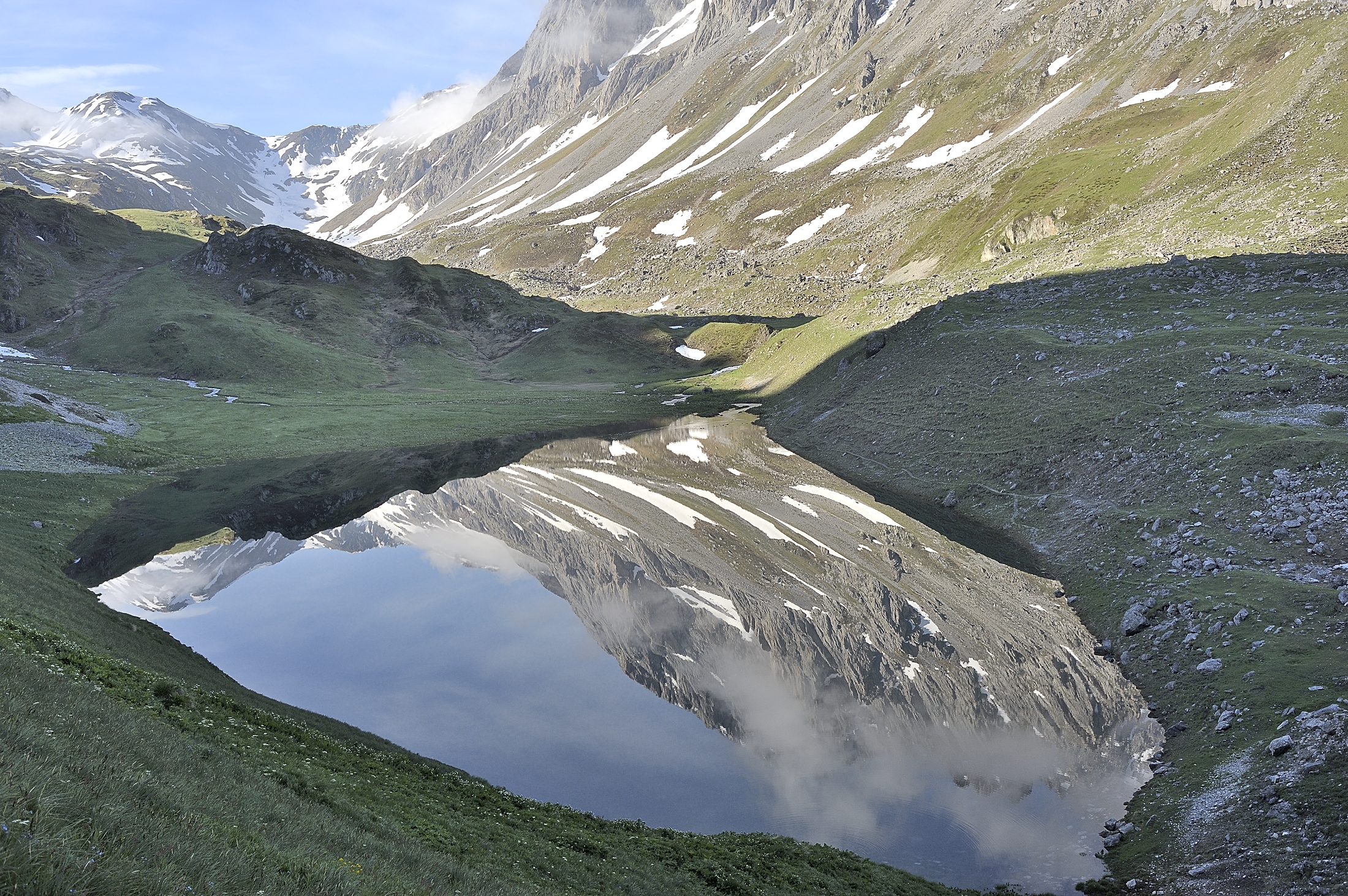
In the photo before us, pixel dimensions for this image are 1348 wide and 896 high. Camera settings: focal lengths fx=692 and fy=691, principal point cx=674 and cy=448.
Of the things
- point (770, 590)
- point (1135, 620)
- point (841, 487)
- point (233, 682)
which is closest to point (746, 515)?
point (841, 487)

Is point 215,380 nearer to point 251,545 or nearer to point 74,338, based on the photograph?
point 74,338

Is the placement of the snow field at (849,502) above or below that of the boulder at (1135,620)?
above

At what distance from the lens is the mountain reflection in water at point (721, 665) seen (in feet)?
78.8

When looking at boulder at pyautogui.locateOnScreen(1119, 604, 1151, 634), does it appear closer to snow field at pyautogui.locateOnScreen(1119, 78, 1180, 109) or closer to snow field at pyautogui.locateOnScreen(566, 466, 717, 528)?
snow field at pyautogui.locateOnScreen(566, 466, 717, 528)

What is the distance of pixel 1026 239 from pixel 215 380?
469 ft

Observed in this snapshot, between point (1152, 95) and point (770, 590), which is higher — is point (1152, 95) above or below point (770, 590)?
above

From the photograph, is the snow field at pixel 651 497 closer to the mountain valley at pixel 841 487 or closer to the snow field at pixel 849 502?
the mountain valley at pixel 841 487

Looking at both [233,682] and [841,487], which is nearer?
[233,682]

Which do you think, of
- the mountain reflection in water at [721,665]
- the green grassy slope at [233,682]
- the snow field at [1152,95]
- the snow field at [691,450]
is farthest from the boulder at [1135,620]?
the snow field at [1152,95]

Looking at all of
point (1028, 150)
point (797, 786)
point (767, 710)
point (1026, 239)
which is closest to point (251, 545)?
point (767, 710)

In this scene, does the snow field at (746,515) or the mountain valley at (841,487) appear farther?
the snow field at (746,515)

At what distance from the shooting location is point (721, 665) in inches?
1369

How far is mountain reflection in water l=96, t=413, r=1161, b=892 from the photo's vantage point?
2403 cm

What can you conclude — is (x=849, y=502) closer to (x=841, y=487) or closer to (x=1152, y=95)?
(x=841, y=487)
